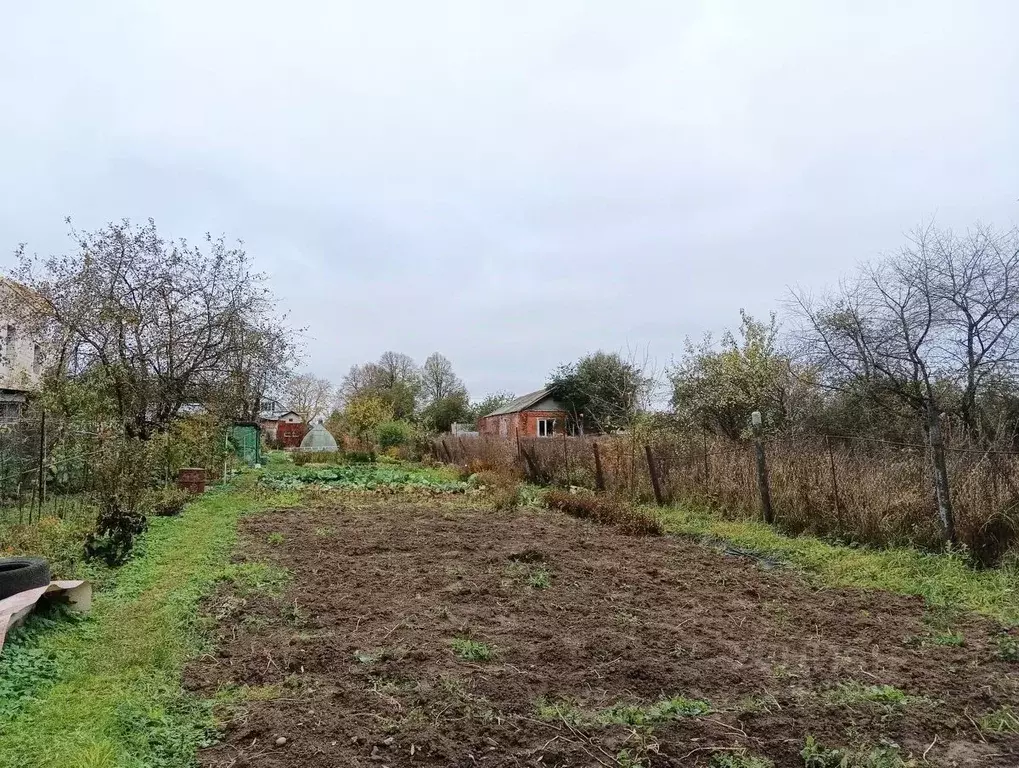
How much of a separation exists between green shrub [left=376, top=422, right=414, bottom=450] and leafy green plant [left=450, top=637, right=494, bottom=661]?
24812 mm

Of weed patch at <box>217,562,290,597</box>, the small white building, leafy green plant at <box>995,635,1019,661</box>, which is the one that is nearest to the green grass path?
weed patch at <box>217,562,290,597</box>

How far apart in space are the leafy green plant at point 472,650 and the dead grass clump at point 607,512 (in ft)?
16.9

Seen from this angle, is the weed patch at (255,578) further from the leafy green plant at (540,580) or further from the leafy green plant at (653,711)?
the leafy green plant at (653,711)

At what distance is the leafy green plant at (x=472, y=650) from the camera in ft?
13.4

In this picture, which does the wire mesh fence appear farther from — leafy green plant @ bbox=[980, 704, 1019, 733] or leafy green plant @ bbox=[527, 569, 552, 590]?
leafy green plant @ bbox=[980, 704, 1019, 733]

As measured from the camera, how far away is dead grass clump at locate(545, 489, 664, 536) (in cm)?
913

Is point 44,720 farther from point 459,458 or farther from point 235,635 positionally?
point 459,458

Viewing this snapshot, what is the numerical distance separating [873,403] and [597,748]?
34.5 feet

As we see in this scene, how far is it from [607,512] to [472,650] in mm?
6194

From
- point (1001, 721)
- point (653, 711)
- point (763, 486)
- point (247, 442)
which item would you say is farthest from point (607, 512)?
point (247, 442)

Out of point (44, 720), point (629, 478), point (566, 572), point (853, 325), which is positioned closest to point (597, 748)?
point (44, 720)

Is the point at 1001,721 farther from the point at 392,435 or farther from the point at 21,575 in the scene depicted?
the point at 392,435

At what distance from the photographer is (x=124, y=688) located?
11.6 ft

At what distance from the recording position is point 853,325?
11.1 meters
